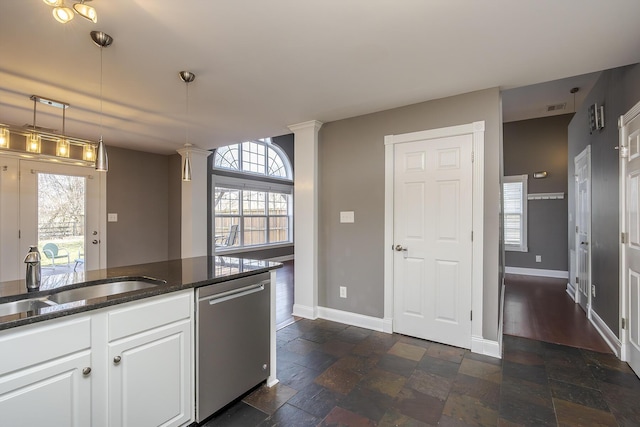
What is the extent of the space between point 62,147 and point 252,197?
5203 mm

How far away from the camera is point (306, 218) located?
12.2 feet

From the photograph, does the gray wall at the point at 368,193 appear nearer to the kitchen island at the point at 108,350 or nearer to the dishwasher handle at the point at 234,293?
the dishwasher handle at the point at 234,293

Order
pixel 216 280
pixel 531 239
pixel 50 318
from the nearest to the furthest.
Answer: pixel 50 318
pixel 216 280
pixel 531 239

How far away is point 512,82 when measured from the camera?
2625mm

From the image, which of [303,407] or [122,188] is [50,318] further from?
[122,188]

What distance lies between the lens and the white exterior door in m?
2.33

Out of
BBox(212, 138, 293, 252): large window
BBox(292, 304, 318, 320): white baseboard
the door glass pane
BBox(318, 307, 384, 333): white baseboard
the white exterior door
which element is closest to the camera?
the white exterior door

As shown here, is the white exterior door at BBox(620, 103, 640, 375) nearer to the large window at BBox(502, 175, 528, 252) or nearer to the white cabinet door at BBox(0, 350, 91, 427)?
the white cabinet door at BBox(0, 350, 91, 427)

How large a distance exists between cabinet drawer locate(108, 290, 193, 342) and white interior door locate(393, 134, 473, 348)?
86.7 inches

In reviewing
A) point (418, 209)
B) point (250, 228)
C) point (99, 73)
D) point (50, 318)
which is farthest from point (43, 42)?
point (250, 228)

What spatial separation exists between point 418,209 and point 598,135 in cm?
214

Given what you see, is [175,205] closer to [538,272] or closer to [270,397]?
[270,397]

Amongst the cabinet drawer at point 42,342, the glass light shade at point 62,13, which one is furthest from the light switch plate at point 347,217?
the glass light shade at point 62,13

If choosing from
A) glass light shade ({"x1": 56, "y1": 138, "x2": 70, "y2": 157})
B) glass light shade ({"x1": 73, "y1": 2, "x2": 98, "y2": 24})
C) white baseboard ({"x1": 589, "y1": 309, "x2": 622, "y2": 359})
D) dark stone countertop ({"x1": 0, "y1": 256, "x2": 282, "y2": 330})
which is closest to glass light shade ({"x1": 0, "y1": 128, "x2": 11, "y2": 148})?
glass light shade ({"x1": 56, "y1": 138, "x2": 70, "y2": 157})
